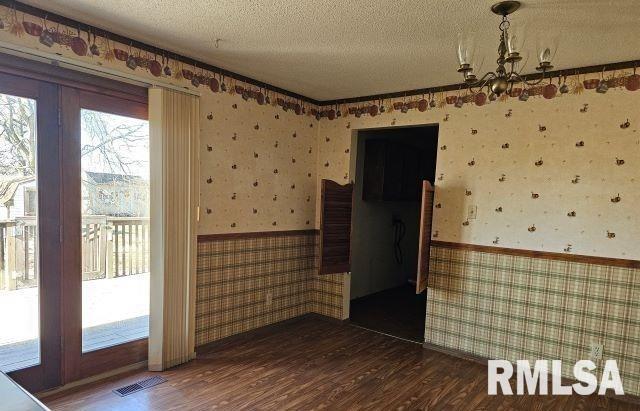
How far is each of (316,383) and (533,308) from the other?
1.88 meters

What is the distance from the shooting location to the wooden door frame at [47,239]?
2410mm

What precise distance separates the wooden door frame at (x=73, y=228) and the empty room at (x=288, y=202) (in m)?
0.01

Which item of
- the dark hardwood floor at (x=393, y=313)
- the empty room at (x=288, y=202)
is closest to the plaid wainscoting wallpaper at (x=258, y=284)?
the empty room at (x=288, y=202)

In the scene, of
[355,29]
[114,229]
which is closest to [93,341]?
[114,229]

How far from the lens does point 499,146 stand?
334 centimetres

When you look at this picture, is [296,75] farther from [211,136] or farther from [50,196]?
[50,196]

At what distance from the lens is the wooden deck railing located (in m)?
2.35

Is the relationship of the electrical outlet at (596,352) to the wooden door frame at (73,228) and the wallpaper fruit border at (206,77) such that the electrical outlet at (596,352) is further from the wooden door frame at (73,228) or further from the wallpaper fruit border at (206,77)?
the wooden door frame at (73,228)

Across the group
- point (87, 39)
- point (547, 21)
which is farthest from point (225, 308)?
point (547, 21)

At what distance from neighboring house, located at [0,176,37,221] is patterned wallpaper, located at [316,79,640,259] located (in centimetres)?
315

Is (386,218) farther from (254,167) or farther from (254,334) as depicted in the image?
(254,334)

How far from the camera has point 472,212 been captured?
346 centimetres

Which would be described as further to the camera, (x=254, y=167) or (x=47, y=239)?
(x=254, y=167)

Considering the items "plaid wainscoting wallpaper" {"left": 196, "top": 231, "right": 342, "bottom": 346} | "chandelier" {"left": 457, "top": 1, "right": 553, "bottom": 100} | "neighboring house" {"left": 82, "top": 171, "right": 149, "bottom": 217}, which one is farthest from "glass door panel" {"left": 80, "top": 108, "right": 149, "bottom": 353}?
"chandelier" {"left": 457, "top": 1, "right": 553, "bottom": 100}
